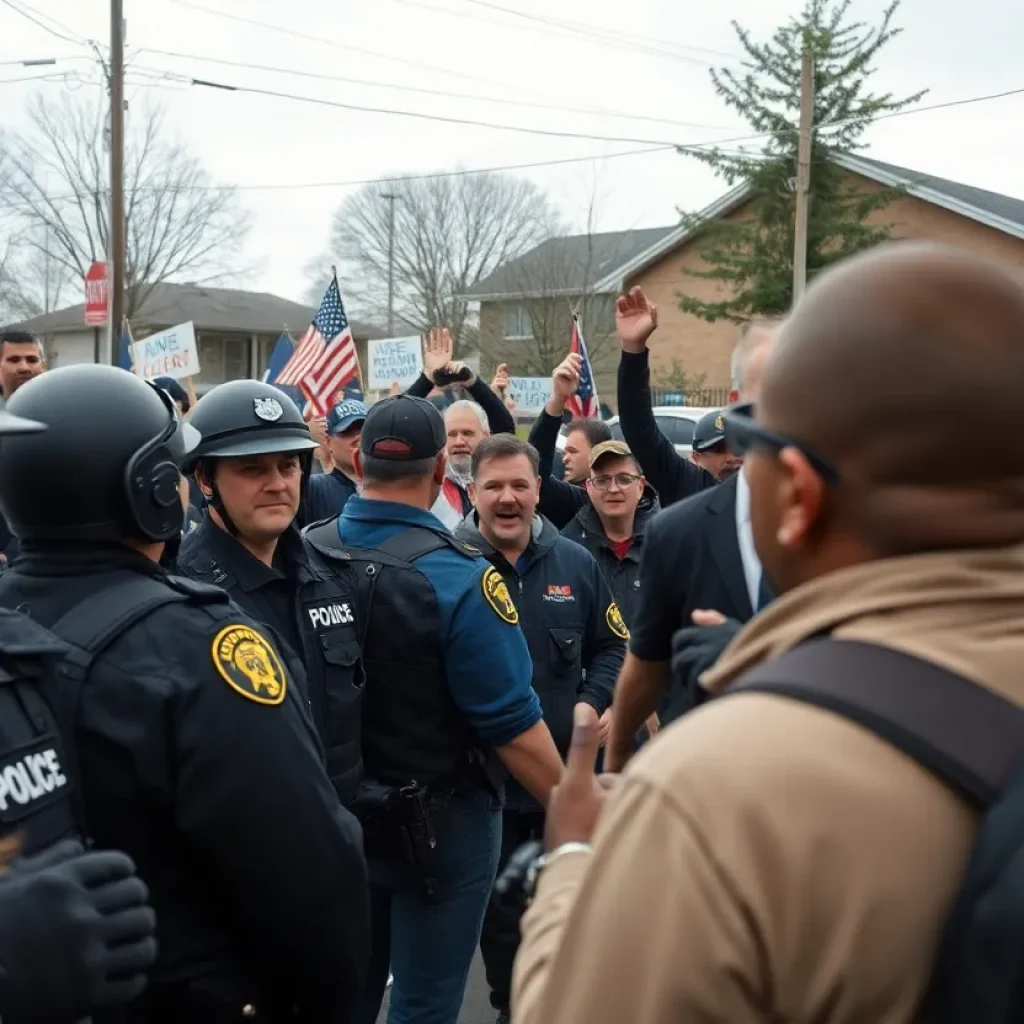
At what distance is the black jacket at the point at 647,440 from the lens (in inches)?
178

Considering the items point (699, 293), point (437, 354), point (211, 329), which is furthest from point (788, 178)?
point (211, 329)

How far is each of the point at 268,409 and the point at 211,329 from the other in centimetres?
5283

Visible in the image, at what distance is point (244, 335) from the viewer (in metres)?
55.2

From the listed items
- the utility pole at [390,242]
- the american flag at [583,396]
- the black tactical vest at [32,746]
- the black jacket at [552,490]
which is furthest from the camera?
the utility pole at [390,242]

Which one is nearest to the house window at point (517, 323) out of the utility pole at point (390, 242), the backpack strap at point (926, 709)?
the utility pole at point (390, 242)

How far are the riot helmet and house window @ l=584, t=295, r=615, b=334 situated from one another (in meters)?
36.1

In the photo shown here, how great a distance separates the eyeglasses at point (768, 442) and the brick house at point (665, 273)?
77.3 ft

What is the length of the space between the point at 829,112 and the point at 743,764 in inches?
1040

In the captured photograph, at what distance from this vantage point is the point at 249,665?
2035 millimetres

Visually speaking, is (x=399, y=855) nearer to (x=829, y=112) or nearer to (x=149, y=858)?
(x=149, y=858)

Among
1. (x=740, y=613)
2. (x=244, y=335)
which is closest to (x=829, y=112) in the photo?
(x=740, y=613)

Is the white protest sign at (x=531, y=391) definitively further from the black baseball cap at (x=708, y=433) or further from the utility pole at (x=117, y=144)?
the black baseball cap at (x=708, y=433)

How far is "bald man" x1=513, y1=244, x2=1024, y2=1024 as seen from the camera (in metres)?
1.07

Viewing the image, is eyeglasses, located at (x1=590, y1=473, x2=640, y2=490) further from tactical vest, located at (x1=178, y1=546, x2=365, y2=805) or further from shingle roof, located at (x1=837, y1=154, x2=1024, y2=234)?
shingle roof, located at (x1=837, y1=154, x2=1024, y2=234)
